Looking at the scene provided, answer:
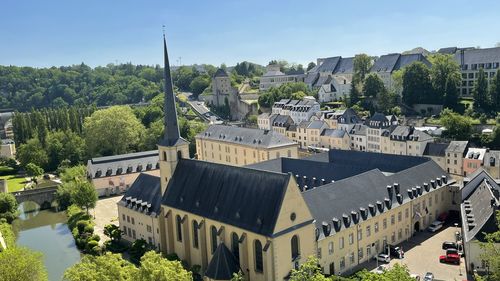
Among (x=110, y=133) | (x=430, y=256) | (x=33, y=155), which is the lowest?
(x=430, y=256)

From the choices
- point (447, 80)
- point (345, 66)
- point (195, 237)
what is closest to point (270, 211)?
point (195, 237)

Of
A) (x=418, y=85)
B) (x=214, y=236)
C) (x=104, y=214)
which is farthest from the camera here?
→ (x=418, y=85)

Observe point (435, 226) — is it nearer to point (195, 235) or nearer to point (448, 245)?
point (448, 245)

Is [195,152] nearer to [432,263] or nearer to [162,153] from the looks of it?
[162,153]

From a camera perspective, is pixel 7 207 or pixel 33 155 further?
pixel 33 155

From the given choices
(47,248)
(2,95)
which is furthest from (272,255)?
(2,95)

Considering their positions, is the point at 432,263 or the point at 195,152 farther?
the point at 195,152

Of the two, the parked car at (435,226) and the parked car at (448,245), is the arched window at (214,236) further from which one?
the parked car at (435,226)

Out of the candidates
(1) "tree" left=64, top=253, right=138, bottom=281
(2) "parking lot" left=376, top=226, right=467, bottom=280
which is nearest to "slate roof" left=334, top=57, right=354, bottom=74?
(2) "parking lot" left=376, top=226, right=467, bottom=280
